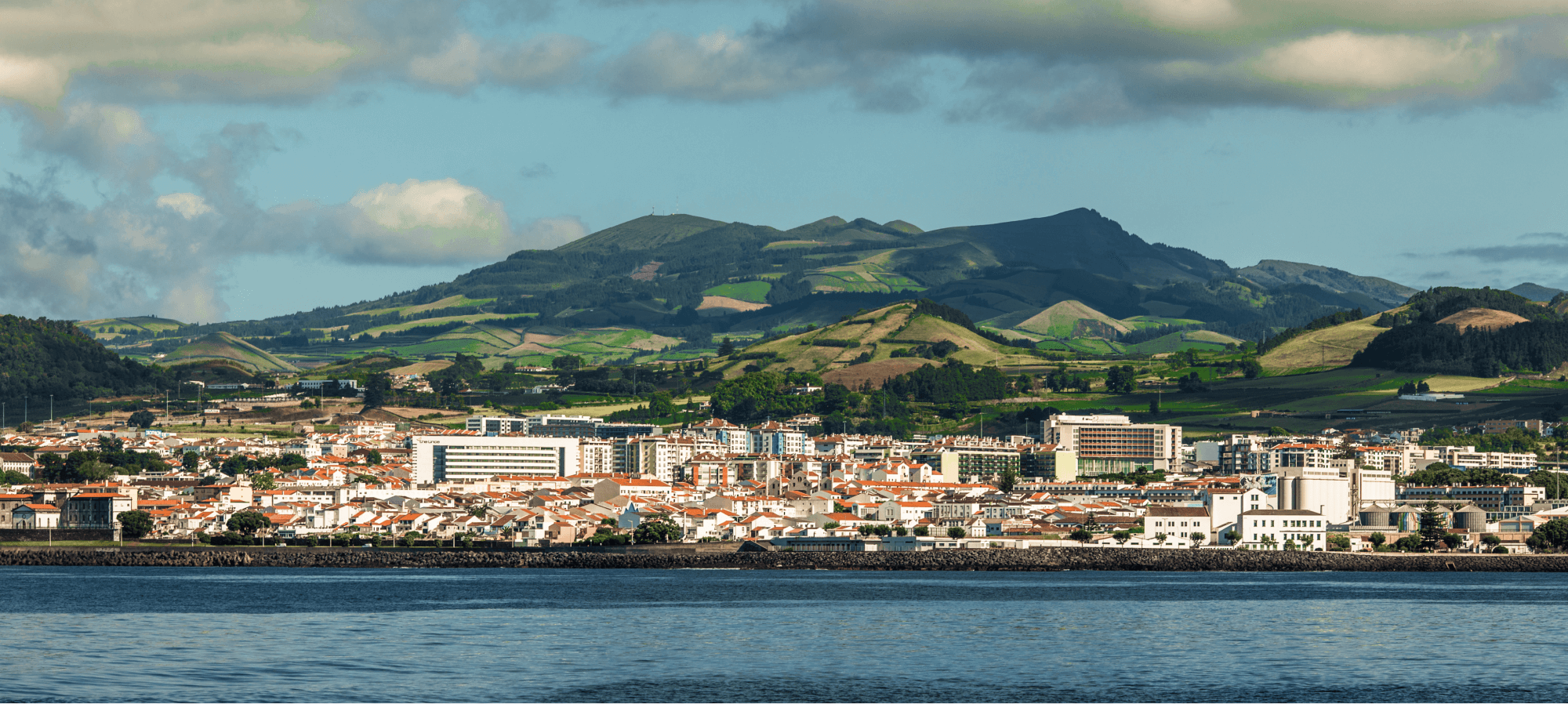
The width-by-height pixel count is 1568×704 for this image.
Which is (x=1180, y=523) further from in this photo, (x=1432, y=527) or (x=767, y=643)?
(x=767, y=643)

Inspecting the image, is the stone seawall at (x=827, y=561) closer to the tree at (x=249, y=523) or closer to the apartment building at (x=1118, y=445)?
the tree at (x=249, y=523)

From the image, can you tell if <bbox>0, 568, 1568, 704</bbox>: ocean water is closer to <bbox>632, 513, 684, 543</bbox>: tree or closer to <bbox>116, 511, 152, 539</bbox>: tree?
<bbox>632, 513, 684, 543</bbox>: tree

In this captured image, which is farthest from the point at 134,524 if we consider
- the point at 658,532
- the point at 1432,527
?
the point at 1432,527

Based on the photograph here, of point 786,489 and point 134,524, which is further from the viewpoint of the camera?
point 786,489

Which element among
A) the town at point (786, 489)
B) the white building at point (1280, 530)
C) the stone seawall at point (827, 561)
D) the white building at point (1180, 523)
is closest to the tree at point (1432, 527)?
the town at point (786, 489)

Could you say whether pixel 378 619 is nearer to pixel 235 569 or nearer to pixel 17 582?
pixel 17 582

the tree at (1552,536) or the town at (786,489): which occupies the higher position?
the town at (786,489)

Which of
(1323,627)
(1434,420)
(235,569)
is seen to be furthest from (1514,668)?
(1434,420)
